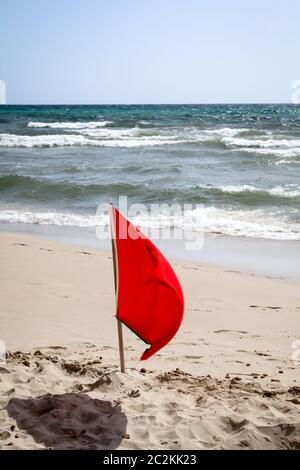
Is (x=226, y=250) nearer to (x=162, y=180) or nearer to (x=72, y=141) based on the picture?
(x=162, y=180)

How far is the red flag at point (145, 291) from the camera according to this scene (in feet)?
12.6

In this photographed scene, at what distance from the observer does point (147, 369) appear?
4742 millimetres

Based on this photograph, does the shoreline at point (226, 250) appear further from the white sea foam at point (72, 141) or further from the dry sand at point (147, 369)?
the white sea foam at point (72, 141)

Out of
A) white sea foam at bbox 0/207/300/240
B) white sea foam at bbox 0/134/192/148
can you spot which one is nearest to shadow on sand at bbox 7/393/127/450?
white sea foam at bbox 0/207/300/240

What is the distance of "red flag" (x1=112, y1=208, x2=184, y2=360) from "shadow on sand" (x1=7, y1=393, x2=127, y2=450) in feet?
1.76

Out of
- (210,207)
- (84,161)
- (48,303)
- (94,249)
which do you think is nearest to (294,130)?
(84,161)

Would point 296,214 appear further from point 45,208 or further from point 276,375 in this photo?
point 276,375

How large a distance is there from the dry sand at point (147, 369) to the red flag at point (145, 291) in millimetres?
572

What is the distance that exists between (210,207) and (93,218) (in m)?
2.97

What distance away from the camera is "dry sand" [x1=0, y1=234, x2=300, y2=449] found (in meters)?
3.58

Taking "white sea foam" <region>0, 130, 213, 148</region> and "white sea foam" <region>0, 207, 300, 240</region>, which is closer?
"white sea foam" <region>0, 207, 300, 240</region>

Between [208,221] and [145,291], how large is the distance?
7.46 m

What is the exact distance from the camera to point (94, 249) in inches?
354

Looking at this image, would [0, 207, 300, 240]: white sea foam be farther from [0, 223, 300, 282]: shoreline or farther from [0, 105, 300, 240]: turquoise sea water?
[0, 223, 300, 282]: shoreline
